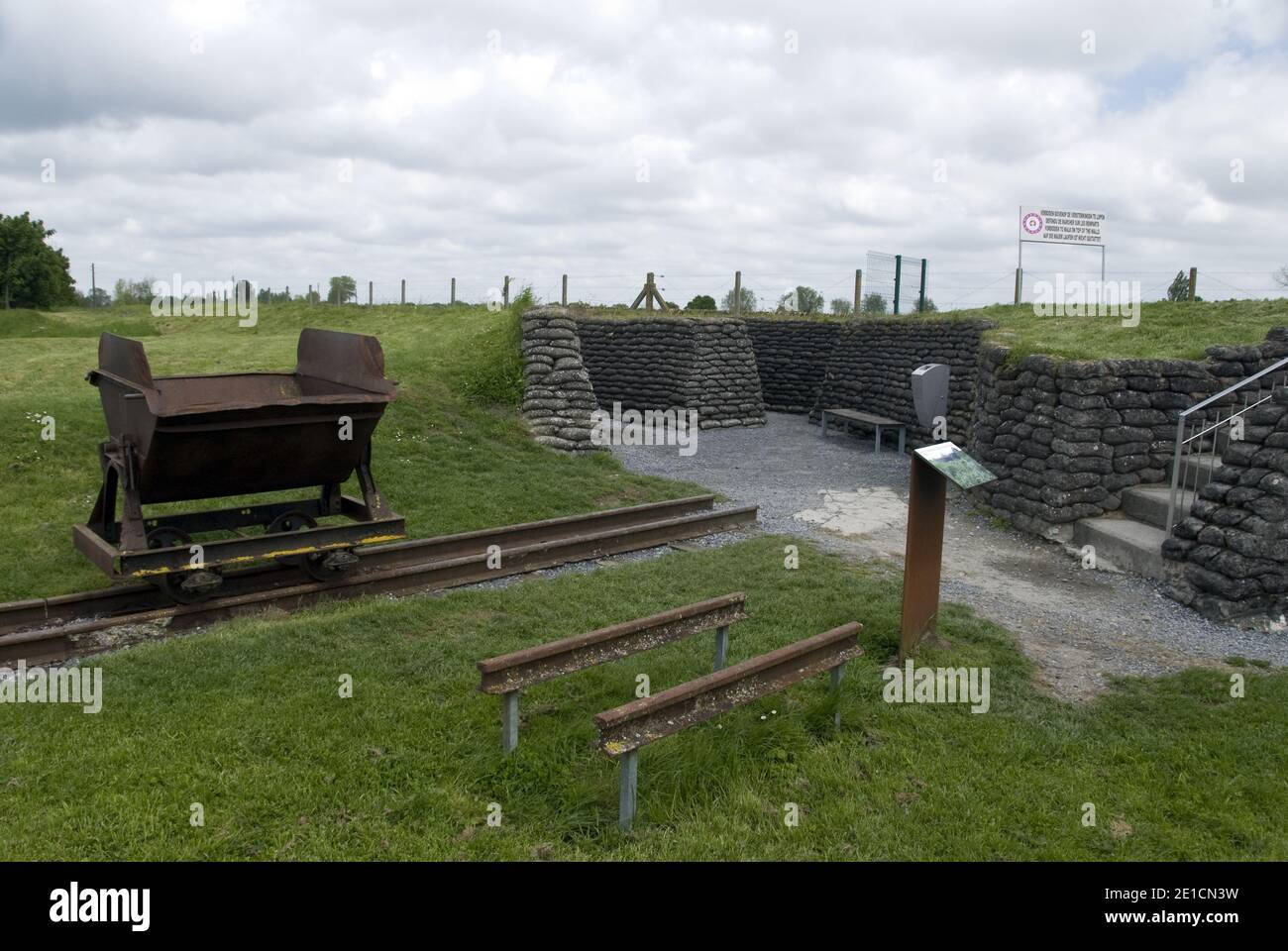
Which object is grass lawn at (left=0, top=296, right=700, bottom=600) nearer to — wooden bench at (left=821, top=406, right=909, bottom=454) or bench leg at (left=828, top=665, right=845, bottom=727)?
bench leg at (left=828, top=665, right=845, bottom=727)

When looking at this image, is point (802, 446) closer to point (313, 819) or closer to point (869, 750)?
point (869, 750)

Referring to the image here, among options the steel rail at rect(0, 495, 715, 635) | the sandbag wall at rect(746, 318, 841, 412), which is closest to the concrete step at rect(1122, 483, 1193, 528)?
the steel rail at rect(0, 495, 715, 635)

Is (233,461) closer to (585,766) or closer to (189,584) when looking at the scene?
(189,584)

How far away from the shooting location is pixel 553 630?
22.6 feet

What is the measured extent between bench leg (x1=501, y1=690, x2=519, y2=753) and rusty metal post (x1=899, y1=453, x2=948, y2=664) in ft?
9.32

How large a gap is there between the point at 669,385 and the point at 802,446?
12.4 ft

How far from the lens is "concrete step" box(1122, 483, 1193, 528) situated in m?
9.67

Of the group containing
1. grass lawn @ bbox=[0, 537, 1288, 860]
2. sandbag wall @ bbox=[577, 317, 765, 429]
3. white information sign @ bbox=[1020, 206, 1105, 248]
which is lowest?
grass lawn @ bbox=[0, 537, 1288, 860]

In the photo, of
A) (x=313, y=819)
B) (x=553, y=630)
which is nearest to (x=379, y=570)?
(x=553, y=630)

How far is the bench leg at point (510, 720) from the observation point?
478 centimetres

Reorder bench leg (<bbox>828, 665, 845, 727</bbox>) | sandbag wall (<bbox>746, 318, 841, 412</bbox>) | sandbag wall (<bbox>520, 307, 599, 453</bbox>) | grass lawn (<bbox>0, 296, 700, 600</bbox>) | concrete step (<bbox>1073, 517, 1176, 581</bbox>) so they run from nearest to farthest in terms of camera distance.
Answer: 1. bench leg (<bbox>828, 665, 845, 727</bbox>)
2. concrete step (<bbox>1073, 517, 1176, 581</bbox>)
3. grass lawn (<bbox>0, 296, 700, 600</bbox>)
4. sandbag wall (<bbox>520, 307, 599, 453</bbox>)
5. sandbag wall (<bbox>746, 318, 841, 412</bbox>)

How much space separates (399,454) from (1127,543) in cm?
831

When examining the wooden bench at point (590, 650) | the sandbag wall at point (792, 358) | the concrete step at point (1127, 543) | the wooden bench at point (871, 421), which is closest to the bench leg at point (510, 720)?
the wooden bench at point (590, 650)
